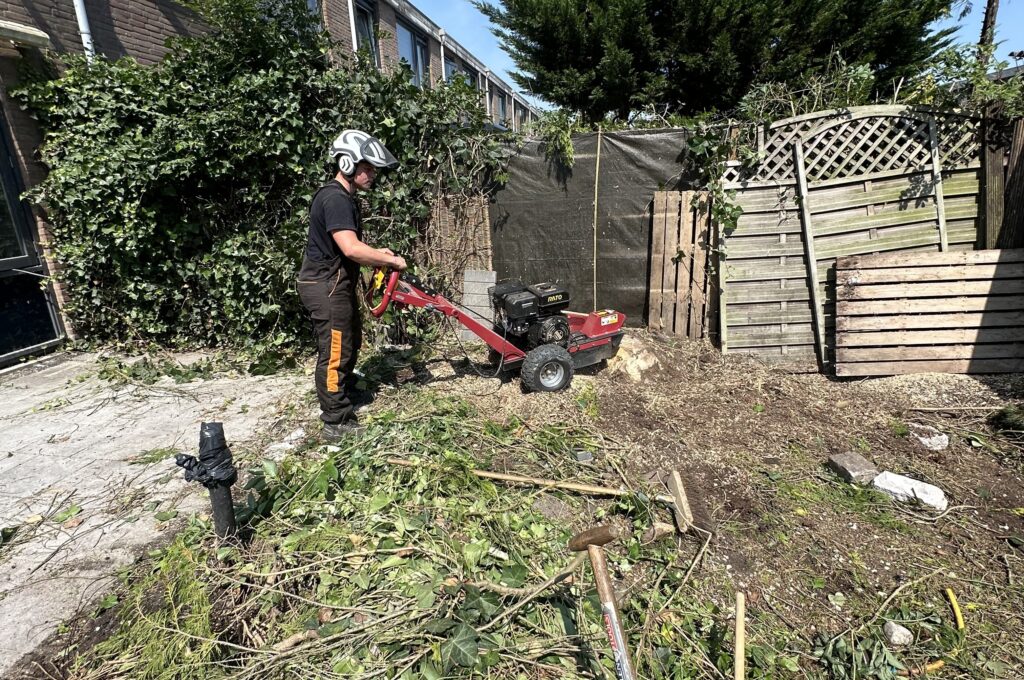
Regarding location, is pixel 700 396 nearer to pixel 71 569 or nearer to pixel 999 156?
pixel 999 156

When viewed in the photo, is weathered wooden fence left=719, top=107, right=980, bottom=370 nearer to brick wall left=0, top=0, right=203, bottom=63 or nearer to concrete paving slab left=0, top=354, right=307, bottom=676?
concrete paving slab left=0, top=354, right=307, bottom=676

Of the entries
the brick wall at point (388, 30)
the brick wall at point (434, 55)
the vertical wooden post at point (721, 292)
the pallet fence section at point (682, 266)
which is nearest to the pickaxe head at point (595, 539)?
the vertical wooden post at point (721, 292)

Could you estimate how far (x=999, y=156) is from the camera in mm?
4707

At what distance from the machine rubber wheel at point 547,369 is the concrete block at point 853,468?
2.02 metres

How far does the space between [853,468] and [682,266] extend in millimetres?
2792

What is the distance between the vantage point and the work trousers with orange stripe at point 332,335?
149 inches

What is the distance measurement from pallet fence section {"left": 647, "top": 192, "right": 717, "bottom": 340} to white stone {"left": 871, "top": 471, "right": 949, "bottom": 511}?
2553mm

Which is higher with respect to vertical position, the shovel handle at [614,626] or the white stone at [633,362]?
the shovel handle at [614,626]

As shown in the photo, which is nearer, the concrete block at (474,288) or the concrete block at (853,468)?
the concrete block at (853,468)

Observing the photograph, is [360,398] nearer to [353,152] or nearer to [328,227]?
[328,227]

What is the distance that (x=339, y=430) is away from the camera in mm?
3859

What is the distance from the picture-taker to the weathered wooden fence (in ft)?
16.1

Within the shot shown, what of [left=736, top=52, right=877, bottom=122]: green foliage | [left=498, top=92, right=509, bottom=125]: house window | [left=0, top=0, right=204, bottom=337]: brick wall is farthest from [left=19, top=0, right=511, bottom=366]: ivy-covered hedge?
[left=498, top=92, right=509, bottom=125]: house window

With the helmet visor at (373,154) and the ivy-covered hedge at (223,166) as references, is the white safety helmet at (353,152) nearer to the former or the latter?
the helmet visor at (373,154)
